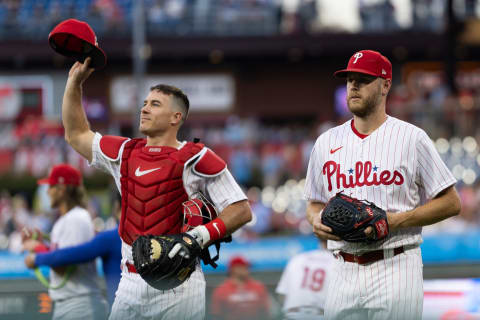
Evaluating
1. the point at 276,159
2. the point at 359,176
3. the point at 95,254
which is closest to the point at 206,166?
the point at 359,176

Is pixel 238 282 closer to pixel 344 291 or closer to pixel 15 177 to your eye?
pixel 344 291

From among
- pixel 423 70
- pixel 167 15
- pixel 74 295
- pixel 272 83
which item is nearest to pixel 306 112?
pixel 272 83

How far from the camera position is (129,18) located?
78.8 feet

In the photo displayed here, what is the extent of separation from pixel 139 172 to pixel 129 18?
2069cm

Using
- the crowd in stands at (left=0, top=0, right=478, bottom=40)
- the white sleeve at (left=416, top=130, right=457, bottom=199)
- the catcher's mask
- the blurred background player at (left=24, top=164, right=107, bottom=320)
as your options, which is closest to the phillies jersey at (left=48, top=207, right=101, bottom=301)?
the blurred background player at (left=24, top=164, right=107, bottom=320)

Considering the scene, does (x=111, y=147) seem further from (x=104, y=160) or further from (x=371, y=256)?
(x=371, y=256)

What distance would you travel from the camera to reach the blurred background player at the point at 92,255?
5.07m

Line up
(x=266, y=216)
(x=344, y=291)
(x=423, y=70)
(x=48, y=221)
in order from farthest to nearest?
1. (x=423, y=70)
2. (x=48, y=221)
3. (x=266, y=216)
4. (x=344, y=291)

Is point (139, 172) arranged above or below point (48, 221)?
above

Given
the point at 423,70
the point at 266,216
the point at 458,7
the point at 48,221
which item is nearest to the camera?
the point at 266,216

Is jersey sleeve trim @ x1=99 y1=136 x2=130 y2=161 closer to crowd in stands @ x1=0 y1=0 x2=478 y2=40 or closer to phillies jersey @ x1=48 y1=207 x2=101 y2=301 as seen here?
phillies jersey @ x1=48 y1=207 x2=101 y2=301

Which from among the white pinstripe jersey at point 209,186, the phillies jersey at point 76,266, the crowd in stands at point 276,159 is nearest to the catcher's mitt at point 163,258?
the white pinstripe jersey at point 209,186

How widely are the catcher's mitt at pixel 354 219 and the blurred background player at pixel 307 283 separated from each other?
196 cm

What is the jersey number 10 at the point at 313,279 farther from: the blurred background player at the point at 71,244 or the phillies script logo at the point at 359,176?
the phillies script logo at the point at 359,176
